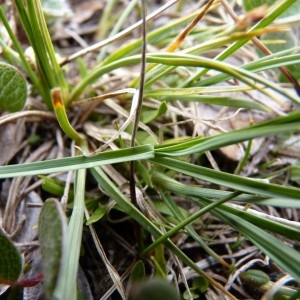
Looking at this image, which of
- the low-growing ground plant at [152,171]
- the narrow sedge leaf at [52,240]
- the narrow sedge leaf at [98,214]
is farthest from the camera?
the narrow sedge leaf at [98,214]

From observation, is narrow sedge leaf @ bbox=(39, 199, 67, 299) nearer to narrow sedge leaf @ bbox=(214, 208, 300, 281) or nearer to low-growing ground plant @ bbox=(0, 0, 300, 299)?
low-growing ground plant @ bbox=(0, 0, 300, 299)

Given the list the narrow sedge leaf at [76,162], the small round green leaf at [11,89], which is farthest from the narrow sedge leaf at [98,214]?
the small round green leaf at [11,89]

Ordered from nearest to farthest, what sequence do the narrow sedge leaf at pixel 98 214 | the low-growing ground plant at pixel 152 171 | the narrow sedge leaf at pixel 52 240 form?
the narrow sedge leaf at pixel 52 240 < the low-growing ground plant at pixel 152 171 < the narrow sedge leaf at pixel 98 214

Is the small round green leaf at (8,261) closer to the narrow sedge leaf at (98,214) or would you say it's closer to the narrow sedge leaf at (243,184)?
the narrow sedge leaf at (98,214)

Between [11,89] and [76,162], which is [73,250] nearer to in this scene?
[76,162]

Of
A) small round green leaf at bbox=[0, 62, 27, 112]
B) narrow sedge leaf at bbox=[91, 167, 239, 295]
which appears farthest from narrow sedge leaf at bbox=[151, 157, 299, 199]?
small round green leaf at bbox=[0, 62, 27, 112]

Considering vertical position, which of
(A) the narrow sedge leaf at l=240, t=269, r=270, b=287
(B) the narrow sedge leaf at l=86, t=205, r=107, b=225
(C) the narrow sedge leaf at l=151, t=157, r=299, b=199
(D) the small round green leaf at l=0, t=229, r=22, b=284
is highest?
(C) the narrow sedge leaf at l=151, t=157, r=299, b=199

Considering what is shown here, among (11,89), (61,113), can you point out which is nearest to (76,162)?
(61,113)
